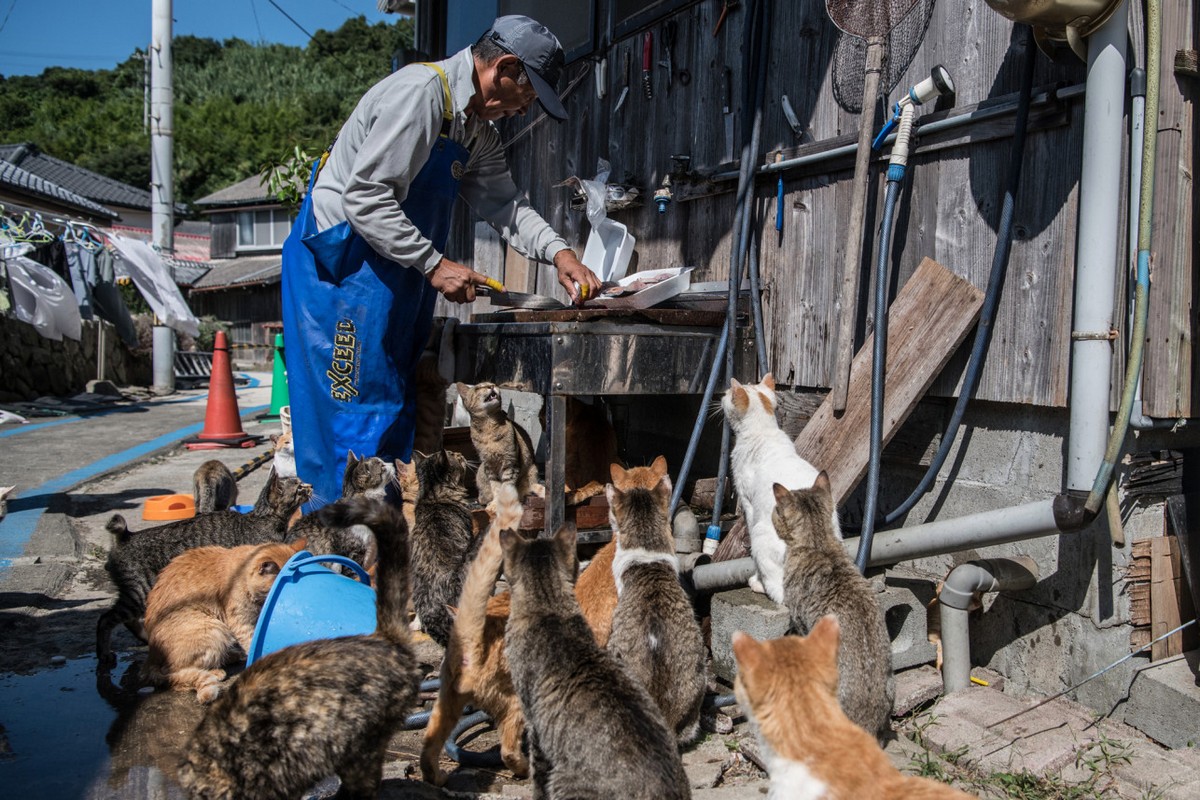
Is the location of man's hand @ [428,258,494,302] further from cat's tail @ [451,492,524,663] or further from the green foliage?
the green foliage

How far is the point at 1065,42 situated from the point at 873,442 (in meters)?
1.74

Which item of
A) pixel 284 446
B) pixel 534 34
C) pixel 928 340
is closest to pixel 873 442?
pixel 928 340

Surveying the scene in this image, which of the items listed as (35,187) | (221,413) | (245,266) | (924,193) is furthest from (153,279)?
(245,266)

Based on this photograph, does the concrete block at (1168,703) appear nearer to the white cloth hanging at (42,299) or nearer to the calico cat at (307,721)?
the calico cat at (307,721)

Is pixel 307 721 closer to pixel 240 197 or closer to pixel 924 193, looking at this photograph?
pixel 924 193

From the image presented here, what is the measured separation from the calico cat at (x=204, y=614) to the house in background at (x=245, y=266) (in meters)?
33.1

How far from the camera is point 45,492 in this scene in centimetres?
749

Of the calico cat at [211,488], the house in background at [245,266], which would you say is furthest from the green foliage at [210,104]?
the calico cat at [211,488]

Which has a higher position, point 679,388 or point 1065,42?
point 1065,42

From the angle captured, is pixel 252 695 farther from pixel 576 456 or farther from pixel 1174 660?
pixel 1174 660

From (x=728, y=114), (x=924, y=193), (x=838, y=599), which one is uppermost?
(x=728, y=114)

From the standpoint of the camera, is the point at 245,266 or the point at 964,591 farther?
the point at 245,266

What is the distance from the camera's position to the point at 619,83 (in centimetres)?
592

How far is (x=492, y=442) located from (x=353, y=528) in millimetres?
1059
